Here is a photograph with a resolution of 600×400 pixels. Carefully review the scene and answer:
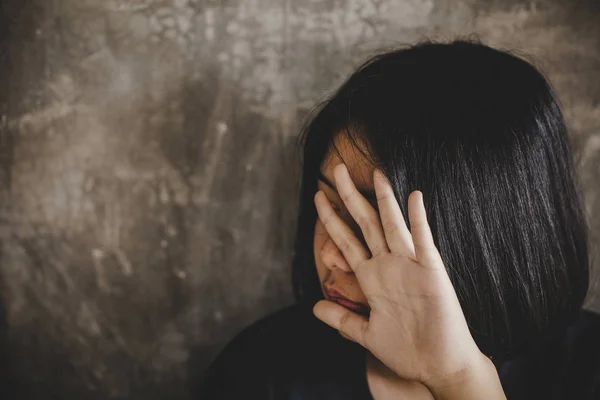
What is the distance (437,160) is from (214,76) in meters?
0.53

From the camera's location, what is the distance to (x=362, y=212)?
2.30 ft

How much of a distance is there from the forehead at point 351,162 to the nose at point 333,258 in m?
0.13

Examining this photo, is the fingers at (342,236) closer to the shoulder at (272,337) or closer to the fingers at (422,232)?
the fingers at (422,232)

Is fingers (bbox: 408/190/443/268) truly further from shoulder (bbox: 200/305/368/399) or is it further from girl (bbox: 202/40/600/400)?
shoulder (bbox: 200/305/368/399)

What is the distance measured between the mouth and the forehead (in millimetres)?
218

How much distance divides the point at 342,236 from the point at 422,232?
0.49ft

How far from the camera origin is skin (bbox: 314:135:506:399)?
2.14 feet

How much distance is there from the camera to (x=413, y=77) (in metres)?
0.74

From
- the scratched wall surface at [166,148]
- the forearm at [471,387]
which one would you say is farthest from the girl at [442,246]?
the scratched wall surface at [166,148]

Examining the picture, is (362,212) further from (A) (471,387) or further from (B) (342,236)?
(A) (471,387)

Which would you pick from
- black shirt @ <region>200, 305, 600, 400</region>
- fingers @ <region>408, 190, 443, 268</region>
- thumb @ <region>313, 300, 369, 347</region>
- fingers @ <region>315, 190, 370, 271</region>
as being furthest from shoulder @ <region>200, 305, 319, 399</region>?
fingers @ <region>408, 190, 443, 268</region>

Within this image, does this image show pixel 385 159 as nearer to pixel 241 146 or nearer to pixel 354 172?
pixel 354 172

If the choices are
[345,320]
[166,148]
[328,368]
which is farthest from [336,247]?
[166,148]

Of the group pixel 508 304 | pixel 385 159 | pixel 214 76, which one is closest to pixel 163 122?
pixel 214 76
